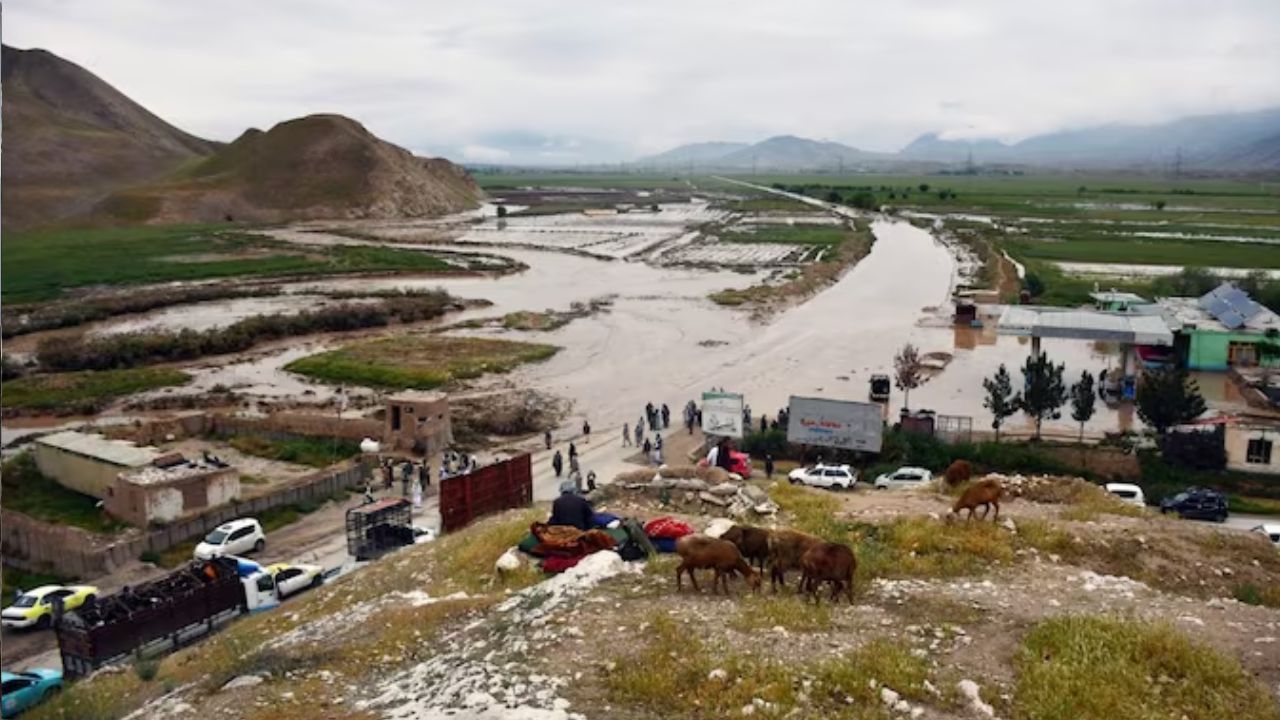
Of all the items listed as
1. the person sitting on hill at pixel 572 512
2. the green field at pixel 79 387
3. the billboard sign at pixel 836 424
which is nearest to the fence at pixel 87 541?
the person sitting on hill at pixel 572 512

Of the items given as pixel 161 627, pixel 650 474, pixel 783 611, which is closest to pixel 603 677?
pixel 783 611

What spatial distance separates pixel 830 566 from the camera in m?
12.1

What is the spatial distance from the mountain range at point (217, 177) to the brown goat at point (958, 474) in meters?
117

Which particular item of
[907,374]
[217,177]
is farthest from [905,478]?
[217,177]

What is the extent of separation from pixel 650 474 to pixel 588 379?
86.3ft

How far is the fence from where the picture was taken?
77.3 feet

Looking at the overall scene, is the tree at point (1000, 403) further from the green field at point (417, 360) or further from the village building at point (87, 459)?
the village building at point (87, 459)

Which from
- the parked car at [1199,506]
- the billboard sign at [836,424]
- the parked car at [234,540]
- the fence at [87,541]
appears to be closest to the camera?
the fence at [87,541]

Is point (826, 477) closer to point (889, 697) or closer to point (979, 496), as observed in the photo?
point (979, 496)

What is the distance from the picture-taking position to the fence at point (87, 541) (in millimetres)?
23562

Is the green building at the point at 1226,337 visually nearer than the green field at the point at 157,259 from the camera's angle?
Yes

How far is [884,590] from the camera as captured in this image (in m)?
12.6

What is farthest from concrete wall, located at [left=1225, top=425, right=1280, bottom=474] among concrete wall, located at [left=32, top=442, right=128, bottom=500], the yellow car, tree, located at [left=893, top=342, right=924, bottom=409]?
concrete wall, located at [left=32, top=442, right=128, bottom=500]

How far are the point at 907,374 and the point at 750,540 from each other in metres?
27.4
